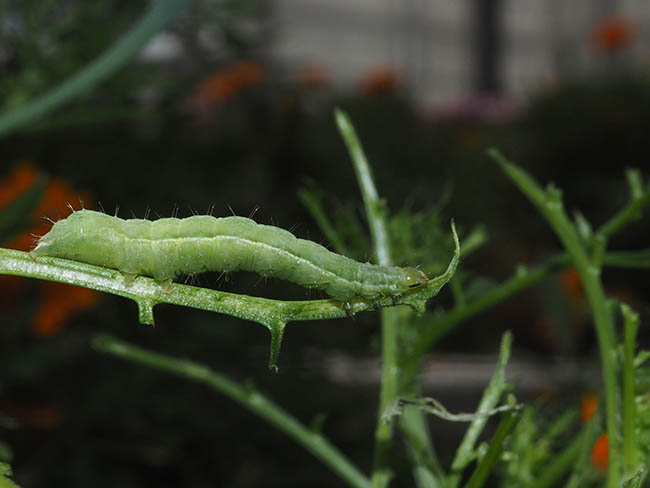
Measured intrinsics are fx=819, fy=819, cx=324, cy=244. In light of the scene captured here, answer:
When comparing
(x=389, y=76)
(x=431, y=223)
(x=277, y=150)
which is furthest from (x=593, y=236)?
(x=389, y=76)

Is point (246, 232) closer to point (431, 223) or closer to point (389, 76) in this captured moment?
point (431, 223)

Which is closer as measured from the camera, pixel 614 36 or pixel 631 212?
pixel 631 212

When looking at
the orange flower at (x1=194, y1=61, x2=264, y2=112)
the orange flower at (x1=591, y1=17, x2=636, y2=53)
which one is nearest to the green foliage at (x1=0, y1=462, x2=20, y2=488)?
the orange flower at (x1=194, y1=61, x2=264, y2=112)

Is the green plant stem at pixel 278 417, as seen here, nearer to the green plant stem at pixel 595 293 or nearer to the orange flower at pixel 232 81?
the green plant stem at pixel 595 293

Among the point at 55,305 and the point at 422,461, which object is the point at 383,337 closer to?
the point at 422,461

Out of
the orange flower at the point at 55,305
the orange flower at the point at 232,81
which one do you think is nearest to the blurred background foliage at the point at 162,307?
the orange flower at the point at 55,305

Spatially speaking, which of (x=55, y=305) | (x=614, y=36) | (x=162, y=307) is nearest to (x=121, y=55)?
(x=55, y=305)
